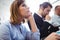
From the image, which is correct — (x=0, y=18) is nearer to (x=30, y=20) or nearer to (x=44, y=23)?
(x=30, y=20)

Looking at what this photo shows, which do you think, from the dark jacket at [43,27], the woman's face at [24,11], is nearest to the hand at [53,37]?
the dark jacket at [43,27]

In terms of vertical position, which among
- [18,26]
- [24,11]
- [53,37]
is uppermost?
[24,11]

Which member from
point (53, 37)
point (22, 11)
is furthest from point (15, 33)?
point (53, 37)

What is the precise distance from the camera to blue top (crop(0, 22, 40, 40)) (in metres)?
1.34

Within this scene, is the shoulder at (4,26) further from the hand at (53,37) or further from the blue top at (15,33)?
the hand at (53,37)

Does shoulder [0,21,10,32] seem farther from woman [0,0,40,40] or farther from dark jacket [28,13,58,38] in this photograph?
dark jacket [28,13,58,38]

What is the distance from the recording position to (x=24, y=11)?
4.59 feet

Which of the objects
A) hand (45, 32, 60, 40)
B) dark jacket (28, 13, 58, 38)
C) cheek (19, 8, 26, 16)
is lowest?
hand (45, 32, 60, 40)

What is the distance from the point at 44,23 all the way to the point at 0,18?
483 millimetres

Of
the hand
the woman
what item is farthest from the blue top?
the hand

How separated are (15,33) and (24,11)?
0.83ft

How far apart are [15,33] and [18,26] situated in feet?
0.27

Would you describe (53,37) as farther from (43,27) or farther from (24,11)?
(24,11)

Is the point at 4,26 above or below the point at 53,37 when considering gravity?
above
